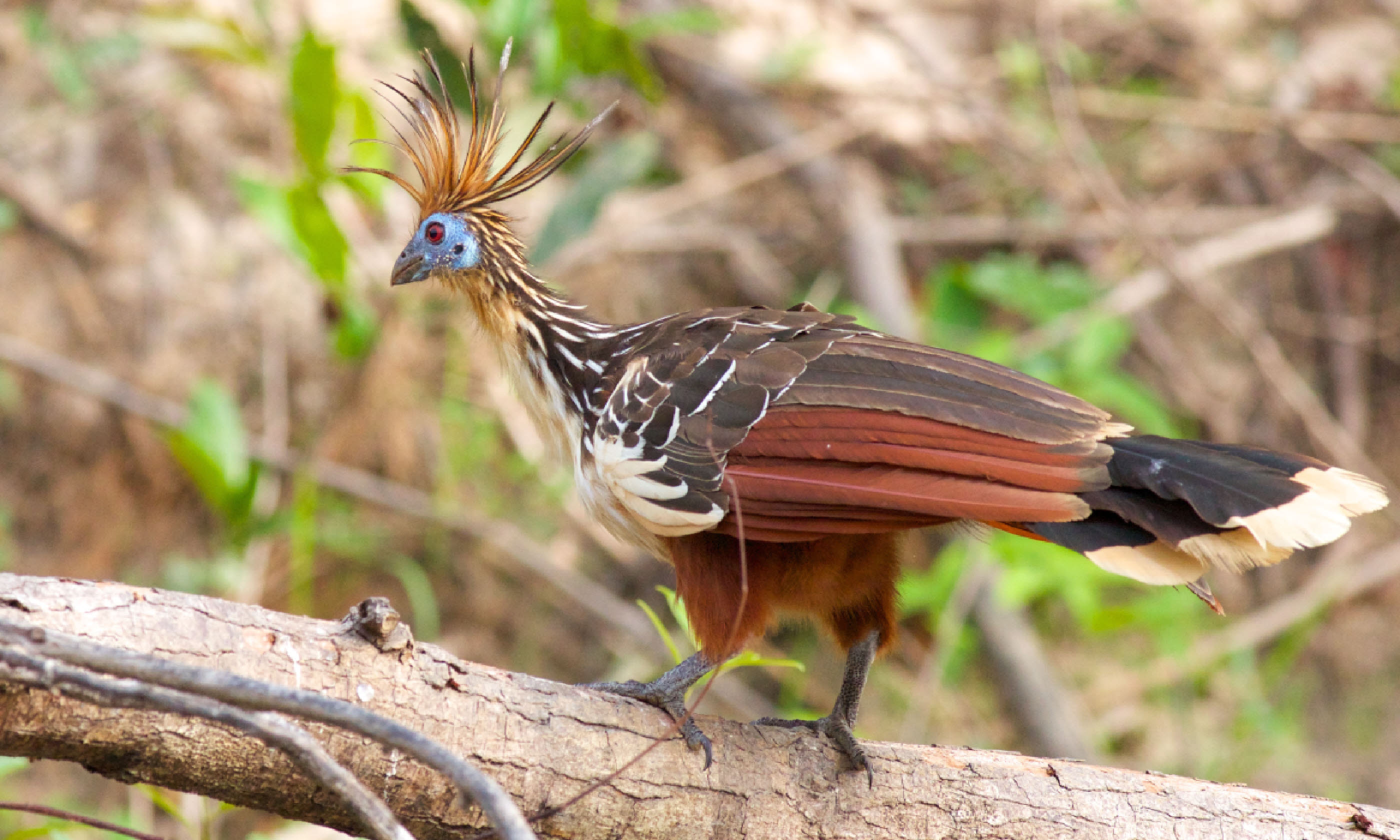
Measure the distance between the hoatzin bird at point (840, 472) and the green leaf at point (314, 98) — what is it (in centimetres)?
123

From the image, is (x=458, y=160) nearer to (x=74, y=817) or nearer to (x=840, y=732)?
(x=840, y=732)

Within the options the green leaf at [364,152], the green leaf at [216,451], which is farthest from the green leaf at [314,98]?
the green leaf at [216,451]

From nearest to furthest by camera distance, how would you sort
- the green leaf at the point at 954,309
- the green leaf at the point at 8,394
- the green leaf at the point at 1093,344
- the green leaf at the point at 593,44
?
the green leaf at the point at 593,44
the green leaf at the point at 1093,344
the green leaf at the point at 8,394
the green leaf at the point at 954,309

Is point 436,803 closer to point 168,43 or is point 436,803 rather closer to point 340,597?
point 340,597

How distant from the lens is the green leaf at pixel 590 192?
4.48 meters

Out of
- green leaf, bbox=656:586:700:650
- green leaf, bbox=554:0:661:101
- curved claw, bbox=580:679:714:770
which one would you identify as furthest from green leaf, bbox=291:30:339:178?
curved claw, bbox=580:679:714:770

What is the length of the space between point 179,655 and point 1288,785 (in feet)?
16.6

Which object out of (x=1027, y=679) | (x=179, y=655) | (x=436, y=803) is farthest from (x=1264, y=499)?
(x=1027, y=679)

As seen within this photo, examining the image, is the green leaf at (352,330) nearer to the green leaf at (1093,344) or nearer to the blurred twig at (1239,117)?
the green leaf at (1093,344)

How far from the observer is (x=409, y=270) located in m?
3.05

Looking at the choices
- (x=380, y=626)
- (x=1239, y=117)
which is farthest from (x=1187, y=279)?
(x=380, y=626)

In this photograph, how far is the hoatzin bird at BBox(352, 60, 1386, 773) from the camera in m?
2.20

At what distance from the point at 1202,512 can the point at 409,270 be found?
1989 mm

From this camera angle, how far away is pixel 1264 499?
2150mm
